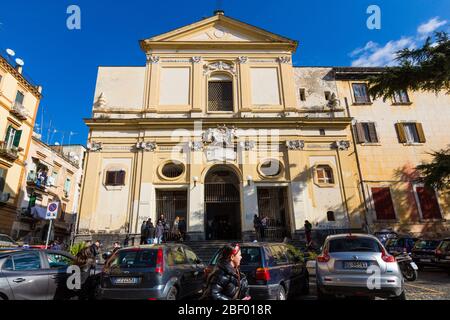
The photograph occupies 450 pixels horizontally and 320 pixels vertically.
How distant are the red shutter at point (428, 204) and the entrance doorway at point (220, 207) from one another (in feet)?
40.2

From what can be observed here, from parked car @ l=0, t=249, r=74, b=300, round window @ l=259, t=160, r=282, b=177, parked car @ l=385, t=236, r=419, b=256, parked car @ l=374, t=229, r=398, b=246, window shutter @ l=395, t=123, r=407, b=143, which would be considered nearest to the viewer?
parked car @ l=0, t=249, r=74, b=300

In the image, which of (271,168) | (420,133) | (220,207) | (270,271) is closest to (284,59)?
(271,168)

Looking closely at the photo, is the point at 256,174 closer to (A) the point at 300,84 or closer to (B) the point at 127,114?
(A) the point at 300,84

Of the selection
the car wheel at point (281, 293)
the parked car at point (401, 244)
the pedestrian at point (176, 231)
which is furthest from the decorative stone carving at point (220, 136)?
the car wheel at point (281, 293)

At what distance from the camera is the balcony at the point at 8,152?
70.3 feet

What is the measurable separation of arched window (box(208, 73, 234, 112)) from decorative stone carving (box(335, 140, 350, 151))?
25.2ft

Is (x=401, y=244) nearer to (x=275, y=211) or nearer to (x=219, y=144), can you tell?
(x=275, y=211)

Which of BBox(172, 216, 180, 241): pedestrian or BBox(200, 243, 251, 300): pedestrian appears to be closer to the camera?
BBox(200, 243, 251, 300): pedestrian

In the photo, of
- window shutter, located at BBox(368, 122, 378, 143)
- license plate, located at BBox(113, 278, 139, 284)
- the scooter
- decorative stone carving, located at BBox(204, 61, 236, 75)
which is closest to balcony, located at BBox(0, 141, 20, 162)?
decorative stone carving, located at BBox(204, 61, 236, 75)

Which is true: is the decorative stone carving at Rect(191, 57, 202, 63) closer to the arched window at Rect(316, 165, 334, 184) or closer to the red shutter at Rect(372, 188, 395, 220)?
the arched window at Rect(316, 165, 334, 184)

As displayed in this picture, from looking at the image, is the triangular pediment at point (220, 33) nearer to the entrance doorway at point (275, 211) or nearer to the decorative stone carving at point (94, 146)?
the decorative stone carving at point (94, 146)

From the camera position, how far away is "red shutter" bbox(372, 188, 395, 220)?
18.0m

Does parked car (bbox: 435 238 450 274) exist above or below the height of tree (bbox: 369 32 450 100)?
below
